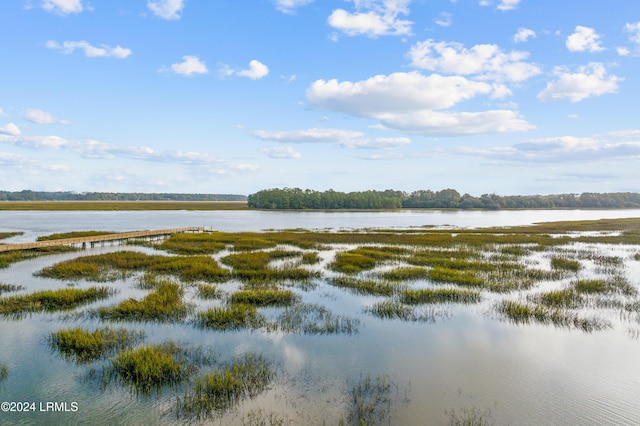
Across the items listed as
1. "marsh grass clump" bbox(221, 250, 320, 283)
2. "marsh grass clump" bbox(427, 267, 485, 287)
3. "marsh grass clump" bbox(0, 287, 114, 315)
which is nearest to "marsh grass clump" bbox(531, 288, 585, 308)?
"marsh grass clump" bbox(427, 267, 485, 287)

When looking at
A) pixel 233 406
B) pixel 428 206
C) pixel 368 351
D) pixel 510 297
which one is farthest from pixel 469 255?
pixel 428 206

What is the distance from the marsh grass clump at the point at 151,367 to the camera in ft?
29.0

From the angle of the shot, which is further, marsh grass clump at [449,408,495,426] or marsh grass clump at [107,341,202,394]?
marsh grass clump at [107,341,202,394]

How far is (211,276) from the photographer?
2091 cm

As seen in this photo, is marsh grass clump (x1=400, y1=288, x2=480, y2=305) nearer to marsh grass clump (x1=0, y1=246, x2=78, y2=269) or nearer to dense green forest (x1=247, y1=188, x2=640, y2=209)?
marsh grass clump (x1=0, y1=246, x2=78, y2=269)

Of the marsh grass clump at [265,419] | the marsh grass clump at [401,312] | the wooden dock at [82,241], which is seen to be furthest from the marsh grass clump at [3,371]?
the wooden dock at [82,241]

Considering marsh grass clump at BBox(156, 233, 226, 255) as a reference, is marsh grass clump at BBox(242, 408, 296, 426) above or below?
below

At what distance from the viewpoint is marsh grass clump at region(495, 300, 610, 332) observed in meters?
13.7

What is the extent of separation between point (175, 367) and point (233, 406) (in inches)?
87.6

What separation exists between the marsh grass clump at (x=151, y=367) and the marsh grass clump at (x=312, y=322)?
3371 mm

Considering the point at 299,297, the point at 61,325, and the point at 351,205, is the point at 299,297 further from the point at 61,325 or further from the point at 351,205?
the point at 351,205

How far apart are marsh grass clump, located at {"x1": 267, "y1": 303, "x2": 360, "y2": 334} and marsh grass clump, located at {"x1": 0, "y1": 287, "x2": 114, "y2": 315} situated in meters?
8.16

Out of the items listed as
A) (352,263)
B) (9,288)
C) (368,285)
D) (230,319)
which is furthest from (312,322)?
(9,288)

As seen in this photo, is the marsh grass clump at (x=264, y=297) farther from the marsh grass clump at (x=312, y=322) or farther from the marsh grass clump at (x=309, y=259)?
the marsh grass clump at (x=309, y=259)
